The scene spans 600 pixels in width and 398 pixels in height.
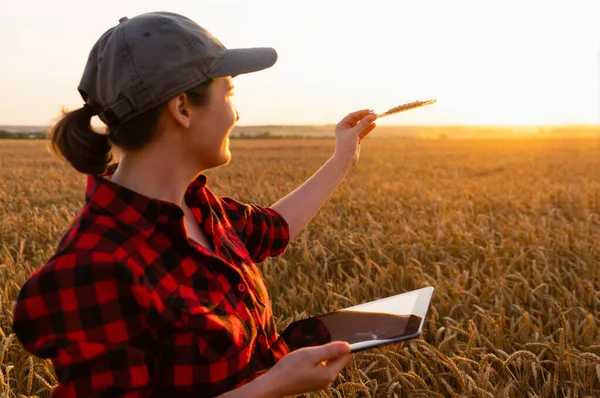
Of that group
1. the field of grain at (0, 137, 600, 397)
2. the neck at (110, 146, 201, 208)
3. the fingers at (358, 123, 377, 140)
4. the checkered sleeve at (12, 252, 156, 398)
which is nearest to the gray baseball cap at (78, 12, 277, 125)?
the neck at (110, 146, 201, 208)

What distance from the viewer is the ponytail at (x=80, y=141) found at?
162 centimetres

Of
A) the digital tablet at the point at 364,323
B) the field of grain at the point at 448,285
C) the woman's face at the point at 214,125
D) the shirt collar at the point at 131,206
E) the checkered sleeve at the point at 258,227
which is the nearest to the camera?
the shirt collar at the point at 131,206

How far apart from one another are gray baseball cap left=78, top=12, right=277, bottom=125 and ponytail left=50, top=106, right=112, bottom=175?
0.33 ft

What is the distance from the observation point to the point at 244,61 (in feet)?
5.27

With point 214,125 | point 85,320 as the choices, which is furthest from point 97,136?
point 85,320

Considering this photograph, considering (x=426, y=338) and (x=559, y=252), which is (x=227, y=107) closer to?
(x=426, y=338)

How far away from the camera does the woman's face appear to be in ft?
5.03

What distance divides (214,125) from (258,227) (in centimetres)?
68

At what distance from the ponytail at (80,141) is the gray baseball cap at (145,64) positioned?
99 millimetres

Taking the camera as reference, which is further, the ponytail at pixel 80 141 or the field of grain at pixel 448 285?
the field of grain at pixel 448 285

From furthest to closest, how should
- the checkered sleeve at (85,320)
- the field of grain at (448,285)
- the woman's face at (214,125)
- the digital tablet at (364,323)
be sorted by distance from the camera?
1. the field of grain at (448,285)
2. the digital tablet at (364,323)
3. the woman's face at (214,125)
4. the checkered sleeve at (85,320)

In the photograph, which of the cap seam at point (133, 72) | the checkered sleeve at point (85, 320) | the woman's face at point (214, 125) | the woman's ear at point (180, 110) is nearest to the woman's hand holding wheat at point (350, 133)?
the woman's face at point (214, 125)

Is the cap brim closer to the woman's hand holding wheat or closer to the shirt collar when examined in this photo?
the shirt collar

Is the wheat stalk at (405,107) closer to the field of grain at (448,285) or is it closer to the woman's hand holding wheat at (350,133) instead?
the woman's hand holding wheat at (350,133)
